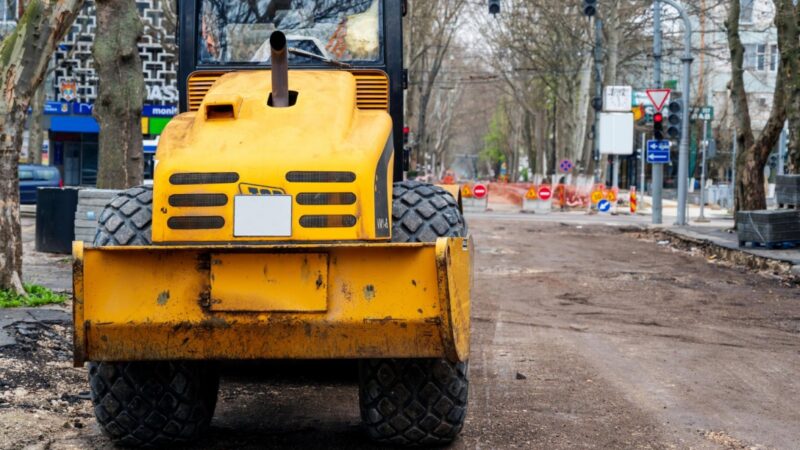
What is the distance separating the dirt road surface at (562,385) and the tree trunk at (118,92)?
663 cm

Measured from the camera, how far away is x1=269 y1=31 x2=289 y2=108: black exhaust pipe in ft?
19.4

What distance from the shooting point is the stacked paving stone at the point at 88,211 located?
55.0 ft

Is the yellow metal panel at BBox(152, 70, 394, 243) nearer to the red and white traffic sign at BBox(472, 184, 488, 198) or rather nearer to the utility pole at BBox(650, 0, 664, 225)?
the utility pole at BBox(650, 0, 664, 225)

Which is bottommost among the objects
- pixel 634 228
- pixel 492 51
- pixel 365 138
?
pixel 634 228

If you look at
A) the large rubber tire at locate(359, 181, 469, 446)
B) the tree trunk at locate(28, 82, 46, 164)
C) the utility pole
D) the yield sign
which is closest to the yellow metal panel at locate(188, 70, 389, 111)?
the large rubber tire at locate(359, 181, 469, 446)

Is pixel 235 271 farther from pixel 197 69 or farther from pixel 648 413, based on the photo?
pixel 648 413

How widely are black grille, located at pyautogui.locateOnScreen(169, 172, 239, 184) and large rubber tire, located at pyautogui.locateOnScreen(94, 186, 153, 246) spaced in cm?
25

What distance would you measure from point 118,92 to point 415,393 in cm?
1228

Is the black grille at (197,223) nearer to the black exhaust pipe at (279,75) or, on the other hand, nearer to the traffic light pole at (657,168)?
the black exhaust pipe at (279,75)

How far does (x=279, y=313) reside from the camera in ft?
17.8

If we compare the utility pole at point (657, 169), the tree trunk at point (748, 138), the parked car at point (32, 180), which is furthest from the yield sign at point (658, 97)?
the parked car at point (32, 180)

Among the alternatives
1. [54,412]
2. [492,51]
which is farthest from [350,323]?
[492,51]

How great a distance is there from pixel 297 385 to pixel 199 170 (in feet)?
8.78

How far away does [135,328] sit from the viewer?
17.9 ft
